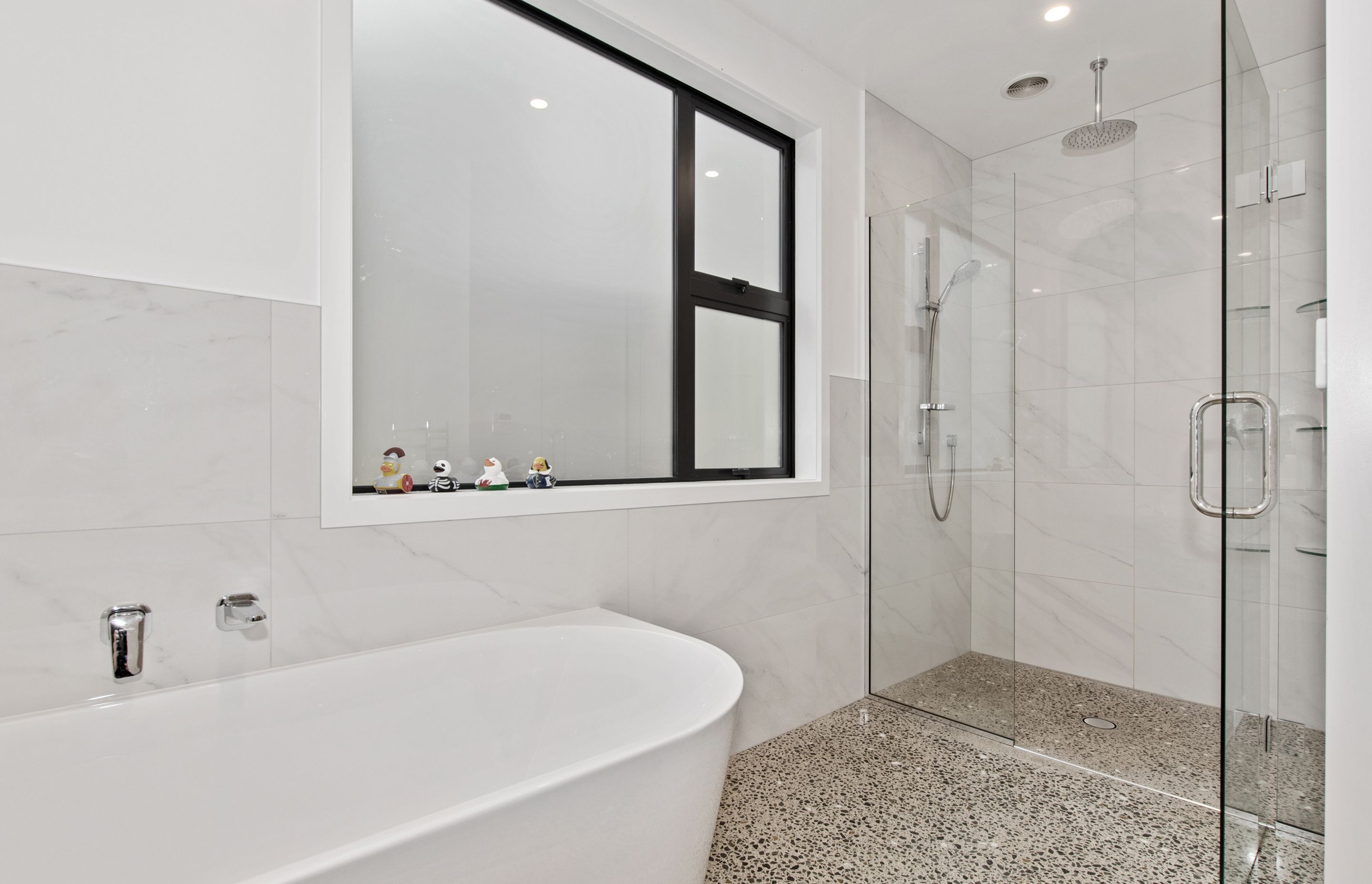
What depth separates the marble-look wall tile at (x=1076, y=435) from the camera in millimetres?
3094

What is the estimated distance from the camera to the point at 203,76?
1.40 meters

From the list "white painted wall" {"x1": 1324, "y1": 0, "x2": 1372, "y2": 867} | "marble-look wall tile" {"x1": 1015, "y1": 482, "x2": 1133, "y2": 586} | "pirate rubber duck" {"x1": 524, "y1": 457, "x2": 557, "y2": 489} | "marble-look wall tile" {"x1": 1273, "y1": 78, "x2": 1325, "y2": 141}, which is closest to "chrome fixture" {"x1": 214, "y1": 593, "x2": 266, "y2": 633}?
"pirate rubber duck" {"x1": 524, "y1": 457, "x2": 557, "y2": 489}

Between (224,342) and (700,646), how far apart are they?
129 centimetres

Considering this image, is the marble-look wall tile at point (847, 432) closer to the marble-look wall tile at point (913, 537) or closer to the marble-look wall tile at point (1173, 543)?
the marble-look wall tile at point (913, 537)

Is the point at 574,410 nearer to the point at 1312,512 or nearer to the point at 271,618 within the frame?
the point at 271,618

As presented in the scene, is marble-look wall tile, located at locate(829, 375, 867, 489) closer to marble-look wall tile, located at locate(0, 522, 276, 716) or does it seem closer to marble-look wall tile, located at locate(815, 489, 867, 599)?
marble-look wall tile, located at locate(815, 489, 867, 599)

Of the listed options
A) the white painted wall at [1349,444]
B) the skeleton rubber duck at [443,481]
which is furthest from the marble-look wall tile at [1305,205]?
the skeleton rubber duck at [443,481]

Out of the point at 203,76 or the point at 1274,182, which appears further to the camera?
the point at 203,76

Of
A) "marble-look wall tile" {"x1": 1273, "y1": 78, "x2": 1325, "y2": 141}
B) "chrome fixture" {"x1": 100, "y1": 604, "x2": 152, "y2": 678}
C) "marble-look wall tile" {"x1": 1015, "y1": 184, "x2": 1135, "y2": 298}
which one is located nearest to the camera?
"marble-look wall tile" {"x1": 1273, "y1": 78, "x2": 1325, "y2": 141}

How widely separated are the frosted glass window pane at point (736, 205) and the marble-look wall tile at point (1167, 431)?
1821mm

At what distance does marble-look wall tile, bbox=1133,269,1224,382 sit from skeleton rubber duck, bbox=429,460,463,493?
3.06 metres

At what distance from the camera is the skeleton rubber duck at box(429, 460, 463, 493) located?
178cm

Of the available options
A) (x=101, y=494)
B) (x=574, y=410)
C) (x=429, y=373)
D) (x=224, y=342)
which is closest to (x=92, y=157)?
(x=224, y=342)

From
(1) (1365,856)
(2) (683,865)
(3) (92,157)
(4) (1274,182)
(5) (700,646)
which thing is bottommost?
(2) (683,865)
